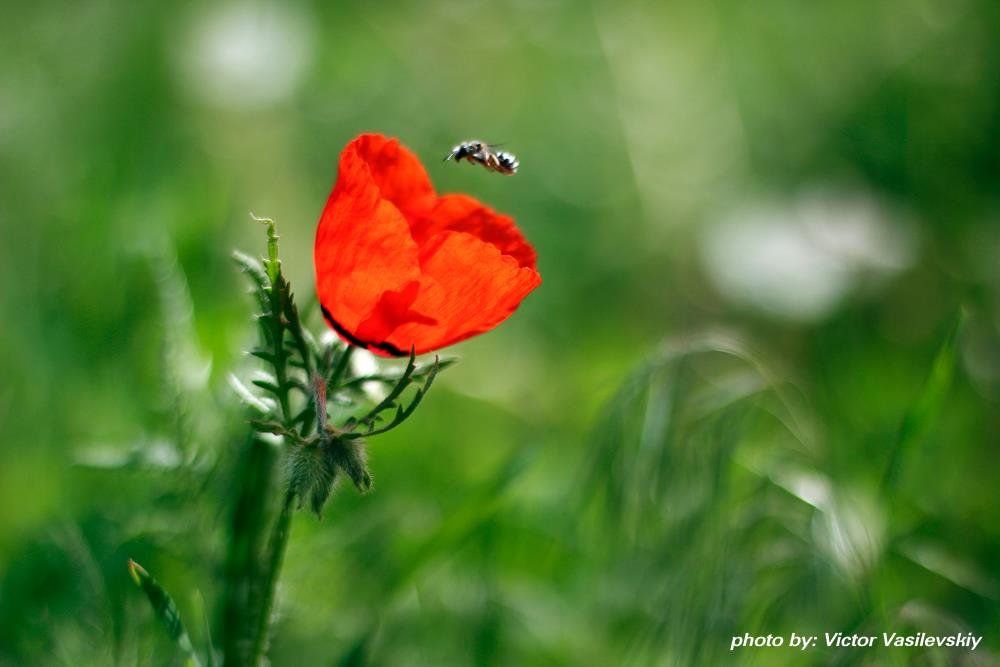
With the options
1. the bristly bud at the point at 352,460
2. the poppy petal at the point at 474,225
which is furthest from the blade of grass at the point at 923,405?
the bristly bud at the point at 352,460

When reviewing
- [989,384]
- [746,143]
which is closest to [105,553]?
[989,384]

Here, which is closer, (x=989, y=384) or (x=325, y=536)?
(x=325, y=536)

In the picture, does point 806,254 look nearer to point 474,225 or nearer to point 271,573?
point 474,225

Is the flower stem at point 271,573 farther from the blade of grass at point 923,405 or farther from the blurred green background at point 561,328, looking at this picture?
the blade of grass at point 923,405

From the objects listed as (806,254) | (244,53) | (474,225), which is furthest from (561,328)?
(474,225)

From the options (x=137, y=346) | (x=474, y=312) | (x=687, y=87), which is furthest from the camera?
(x=687, y=87)

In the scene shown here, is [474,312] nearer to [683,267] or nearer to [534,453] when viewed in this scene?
[534,453]
